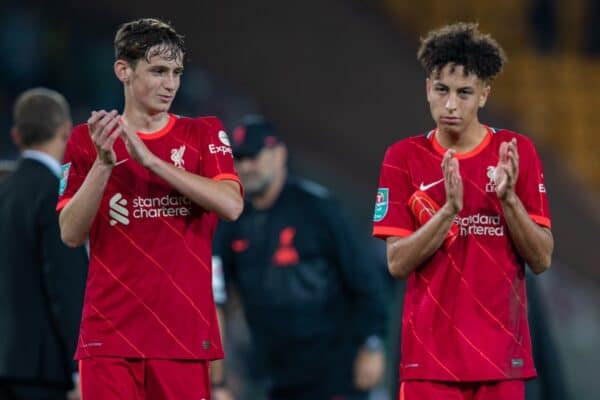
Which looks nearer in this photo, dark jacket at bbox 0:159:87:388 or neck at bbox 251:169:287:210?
dark jacket at bbox 0:159:87:388

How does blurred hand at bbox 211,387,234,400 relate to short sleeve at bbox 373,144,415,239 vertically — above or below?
below

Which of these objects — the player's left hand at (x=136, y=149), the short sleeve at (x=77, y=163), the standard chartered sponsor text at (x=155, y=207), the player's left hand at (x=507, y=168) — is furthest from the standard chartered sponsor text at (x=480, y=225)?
the short sleeve at (x=77, y=163)

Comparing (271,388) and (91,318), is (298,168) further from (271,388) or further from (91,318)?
(91,318)

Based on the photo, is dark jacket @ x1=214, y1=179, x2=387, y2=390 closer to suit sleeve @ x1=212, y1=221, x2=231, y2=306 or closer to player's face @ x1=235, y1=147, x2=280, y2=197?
suit sleeve @ x1=212, y1=221, x2=231, y2=306

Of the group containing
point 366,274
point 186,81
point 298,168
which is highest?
point 186,81

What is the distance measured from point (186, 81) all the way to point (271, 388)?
5573 mm

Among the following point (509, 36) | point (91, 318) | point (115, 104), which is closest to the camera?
point (91, 318)

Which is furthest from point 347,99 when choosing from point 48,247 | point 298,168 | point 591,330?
point 48,247

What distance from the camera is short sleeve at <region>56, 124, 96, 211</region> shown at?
4.91 m

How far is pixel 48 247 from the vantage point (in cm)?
615

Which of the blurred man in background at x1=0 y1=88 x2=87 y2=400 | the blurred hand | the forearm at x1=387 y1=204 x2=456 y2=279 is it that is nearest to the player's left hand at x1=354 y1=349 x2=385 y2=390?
the blurred hand

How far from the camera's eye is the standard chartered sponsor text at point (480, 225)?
4.85 metres

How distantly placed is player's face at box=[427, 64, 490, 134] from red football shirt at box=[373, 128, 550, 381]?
0.44ft

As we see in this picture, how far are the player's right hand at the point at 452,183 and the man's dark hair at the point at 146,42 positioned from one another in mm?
1059
